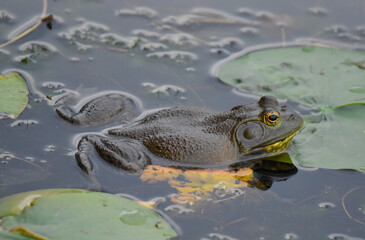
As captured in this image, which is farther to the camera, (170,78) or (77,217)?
(170,78)

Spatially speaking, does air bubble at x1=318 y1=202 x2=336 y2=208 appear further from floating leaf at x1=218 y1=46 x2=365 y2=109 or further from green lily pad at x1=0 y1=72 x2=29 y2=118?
green lily pad at x1=0 y1=72 x2=29 y2=118

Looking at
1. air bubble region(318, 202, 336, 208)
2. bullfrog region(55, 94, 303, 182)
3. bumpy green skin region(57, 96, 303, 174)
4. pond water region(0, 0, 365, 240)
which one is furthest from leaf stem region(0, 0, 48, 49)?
air bubble region(318, 202, 336, 208)

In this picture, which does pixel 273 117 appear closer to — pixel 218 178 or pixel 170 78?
pixel 218 178

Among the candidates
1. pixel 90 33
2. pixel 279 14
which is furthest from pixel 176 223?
pixel 279 14

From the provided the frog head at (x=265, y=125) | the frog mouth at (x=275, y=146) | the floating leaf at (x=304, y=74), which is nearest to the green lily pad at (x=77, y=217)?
the frog head at (x=265, y=125)

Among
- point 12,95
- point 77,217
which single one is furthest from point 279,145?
point 12,95

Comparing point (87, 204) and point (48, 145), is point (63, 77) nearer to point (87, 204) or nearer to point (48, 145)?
point (48, 145)
